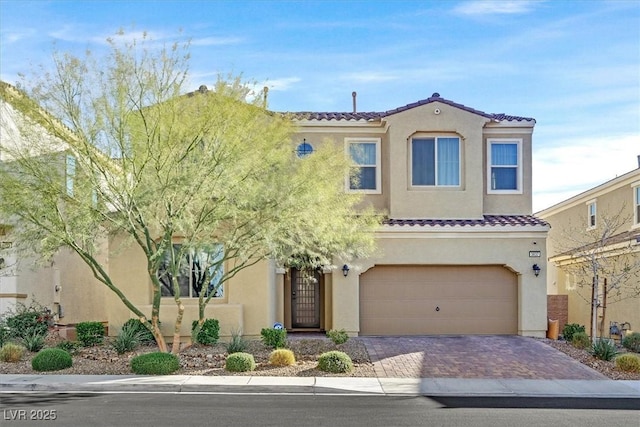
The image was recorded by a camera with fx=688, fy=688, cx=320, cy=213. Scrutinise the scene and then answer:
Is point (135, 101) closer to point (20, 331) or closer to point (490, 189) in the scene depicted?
point (20, 331)

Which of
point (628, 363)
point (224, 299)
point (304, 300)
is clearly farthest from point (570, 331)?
point (224, 299)

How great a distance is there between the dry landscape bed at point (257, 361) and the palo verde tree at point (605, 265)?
2193 mm

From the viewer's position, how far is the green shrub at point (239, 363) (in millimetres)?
15906

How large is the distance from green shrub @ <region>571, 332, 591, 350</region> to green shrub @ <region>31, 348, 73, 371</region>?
13627mm

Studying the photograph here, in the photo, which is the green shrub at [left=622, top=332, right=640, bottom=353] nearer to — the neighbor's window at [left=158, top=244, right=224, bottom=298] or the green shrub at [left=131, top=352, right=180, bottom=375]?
the neighbor's window at [left=158, top=244, right=224, bottom=298]

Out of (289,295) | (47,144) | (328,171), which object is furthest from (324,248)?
(47,144)

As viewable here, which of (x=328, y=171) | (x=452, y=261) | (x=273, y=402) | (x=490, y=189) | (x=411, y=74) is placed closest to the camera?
(x=273, y=402)

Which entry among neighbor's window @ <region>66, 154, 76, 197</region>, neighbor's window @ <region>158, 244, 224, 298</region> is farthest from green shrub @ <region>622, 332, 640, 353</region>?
neighbor's window @ <region>66, 154, 76, 197</region>

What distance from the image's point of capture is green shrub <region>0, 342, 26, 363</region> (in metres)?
16.6

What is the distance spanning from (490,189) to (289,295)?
7685 millimetres

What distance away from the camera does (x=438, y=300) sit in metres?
22.0

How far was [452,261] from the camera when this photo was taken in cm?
2184

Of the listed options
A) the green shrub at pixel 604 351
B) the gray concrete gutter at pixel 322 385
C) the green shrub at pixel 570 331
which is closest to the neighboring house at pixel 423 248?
the green shrub at pixel 570 331

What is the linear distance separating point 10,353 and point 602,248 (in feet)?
56.1
